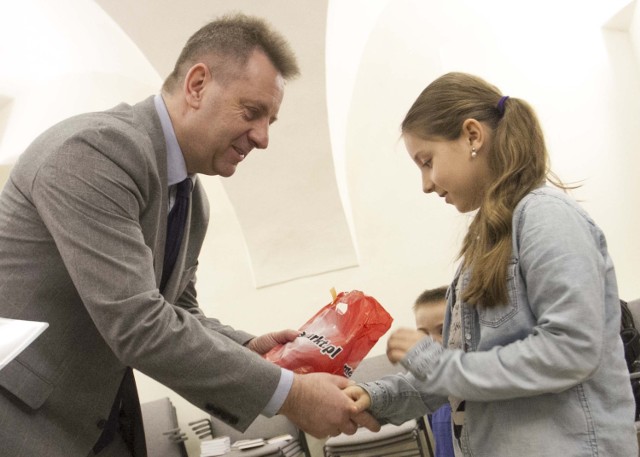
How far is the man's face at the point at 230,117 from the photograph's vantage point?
1.96 m

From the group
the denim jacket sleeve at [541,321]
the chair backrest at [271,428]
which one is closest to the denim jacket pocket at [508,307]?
the denim jacket sleeve at [541,321]

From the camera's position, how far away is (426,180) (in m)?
1.81

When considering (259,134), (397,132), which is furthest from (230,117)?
(397,132)

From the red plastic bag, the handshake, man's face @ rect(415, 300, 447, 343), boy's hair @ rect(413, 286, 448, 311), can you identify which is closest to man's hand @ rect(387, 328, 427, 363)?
the handshake

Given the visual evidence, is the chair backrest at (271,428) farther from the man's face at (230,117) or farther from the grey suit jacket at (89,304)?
the grey suit jacket at (89,304)

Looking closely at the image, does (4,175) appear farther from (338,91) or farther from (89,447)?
(89,447)

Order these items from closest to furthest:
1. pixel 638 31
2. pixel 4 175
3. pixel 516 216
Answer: pixel 516 216, pixel 638 31, pixel 4 175

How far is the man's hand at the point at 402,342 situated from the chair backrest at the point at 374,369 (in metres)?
3.35

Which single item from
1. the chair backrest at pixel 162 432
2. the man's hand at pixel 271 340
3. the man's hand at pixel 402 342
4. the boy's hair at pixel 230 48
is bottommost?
the chair backrest at pixel 162 432

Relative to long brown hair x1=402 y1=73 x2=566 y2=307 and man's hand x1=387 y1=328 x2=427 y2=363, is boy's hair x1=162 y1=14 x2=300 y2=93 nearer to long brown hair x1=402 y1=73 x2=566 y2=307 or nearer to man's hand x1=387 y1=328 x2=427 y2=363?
long brown hair x1=402 y1=73 x2=566 y2=307

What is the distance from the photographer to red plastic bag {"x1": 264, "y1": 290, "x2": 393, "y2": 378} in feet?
6.38

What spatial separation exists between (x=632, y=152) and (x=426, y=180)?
155 inches

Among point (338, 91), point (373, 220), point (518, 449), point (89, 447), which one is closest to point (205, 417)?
point (373, 220)

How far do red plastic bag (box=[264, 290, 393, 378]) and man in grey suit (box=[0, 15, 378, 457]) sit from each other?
0.13m
